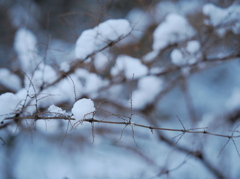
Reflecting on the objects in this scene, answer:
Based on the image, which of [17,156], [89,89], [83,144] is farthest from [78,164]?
[89,89]

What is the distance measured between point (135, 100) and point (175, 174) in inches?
20.1

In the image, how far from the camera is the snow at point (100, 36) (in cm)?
84

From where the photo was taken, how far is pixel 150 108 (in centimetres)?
153

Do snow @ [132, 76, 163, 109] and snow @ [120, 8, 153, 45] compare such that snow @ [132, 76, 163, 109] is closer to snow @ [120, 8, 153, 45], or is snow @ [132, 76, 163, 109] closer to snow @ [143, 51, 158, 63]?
snow @ [143, 51, 158, 63]

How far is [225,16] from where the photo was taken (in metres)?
1.09

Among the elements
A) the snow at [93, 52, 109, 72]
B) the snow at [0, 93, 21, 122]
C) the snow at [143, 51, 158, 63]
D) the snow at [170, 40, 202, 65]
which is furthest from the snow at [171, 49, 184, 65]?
the snow at [0, 93, 21, 122]

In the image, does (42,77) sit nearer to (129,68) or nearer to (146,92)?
(129,68)

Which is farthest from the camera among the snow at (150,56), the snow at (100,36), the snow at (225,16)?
Answer: the snow at (150,56)

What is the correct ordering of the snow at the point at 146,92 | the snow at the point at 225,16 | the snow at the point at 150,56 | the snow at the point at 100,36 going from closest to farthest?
the snow at the point at 100,36
the snow at the point at 225,16
the snow at the point at 150,56
the snow at the point at 146,92

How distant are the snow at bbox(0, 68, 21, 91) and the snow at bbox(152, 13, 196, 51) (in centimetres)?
67

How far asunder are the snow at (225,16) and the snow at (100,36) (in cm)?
48

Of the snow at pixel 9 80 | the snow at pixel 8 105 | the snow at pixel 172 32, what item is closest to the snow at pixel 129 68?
the snow at pixel 172 32

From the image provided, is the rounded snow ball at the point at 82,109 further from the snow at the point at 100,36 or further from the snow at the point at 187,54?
the snow at the point at 187,54

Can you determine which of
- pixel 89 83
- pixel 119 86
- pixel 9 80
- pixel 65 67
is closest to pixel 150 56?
pixel 119 86
